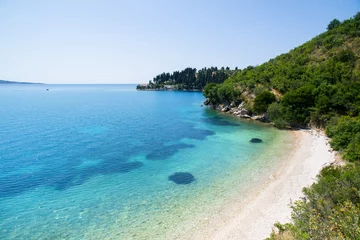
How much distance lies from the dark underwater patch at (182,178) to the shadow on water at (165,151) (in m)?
5.98

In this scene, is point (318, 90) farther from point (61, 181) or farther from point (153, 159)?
point (61, 181)

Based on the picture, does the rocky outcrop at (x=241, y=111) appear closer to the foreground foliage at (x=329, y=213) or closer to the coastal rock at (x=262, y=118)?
the coastal rock at (x=262, y=118)

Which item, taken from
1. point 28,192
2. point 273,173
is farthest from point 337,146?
point 28,192

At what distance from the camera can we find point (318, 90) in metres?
44.3

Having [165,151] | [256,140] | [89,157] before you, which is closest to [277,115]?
[256,140]

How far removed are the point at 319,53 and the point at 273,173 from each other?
60.5 m

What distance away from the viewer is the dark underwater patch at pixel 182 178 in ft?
76.8

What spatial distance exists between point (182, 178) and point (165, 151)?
9.80 meters

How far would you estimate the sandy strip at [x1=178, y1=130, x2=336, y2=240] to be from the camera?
1549cm

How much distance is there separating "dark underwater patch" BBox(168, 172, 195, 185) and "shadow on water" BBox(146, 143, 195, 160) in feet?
19.6

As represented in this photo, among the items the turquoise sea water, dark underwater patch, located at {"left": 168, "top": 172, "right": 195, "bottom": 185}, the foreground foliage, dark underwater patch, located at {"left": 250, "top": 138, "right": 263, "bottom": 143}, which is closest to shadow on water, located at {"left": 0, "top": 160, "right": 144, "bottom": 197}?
the turquoise sea water

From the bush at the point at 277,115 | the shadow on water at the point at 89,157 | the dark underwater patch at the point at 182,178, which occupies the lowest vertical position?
the shadow on water at the point at 89,157

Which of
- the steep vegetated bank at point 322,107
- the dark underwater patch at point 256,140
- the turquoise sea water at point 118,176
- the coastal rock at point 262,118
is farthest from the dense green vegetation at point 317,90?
the dark underwater patch at point 256,140

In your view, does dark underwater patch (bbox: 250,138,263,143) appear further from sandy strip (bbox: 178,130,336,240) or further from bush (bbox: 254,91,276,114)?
bush (bbox: 254,91,276,114)
